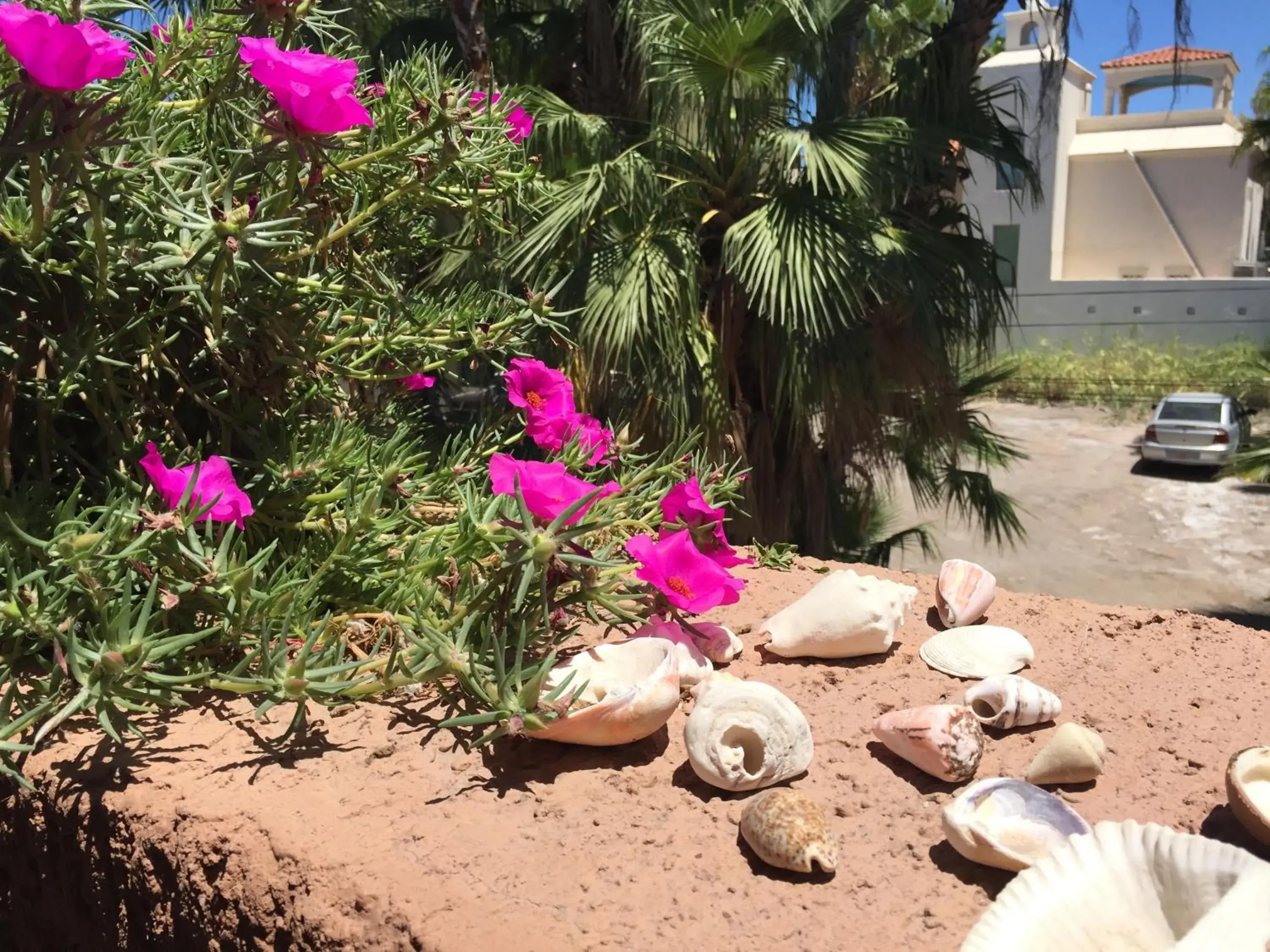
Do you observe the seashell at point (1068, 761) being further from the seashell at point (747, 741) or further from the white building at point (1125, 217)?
the white building at point (1125, 217)

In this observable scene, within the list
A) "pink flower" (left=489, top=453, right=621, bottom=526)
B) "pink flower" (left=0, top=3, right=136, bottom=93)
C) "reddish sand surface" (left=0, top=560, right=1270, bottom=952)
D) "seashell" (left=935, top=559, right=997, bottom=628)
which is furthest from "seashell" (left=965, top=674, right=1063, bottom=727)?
"pink flower" (left=0, top=3, right=136, bottom=93)

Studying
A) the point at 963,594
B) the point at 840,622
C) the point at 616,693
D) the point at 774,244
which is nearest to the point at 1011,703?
the point at 840,622

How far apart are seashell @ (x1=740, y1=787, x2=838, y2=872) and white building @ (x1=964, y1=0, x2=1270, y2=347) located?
57.3 feet

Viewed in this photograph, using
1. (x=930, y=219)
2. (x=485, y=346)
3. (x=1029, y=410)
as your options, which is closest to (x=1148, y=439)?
(x=1029, y=410)

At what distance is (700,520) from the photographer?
1431mm

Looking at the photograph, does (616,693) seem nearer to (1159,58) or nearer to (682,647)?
(682,647)

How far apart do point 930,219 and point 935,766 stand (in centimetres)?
435

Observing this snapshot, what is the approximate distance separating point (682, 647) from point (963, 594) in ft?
1.82

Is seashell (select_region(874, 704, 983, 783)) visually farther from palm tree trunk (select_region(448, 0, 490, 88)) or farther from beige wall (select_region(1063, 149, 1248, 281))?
beige wall (select_region(1063, 149, 1248, 281))

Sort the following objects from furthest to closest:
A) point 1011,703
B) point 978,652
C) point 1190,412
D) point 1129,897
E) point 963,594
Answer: point 1190,412
point 963,594
point 978,652
point 1011,703
point 1129,897

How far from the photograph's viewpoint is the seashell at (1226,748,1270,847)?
0.98 meters

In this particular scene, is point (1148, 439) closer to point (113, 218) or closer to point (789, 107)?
point (789, 107)

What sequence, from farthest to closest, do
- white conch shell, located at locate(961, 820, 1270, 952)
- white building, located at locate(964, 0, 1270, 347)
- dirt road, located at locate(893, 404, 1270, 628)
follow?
1. white building, located at locate(964, 0, 1270, 347)
2. dirt road, located at locate(893, 404, 1270, 628)
3. white conch shell, located at locate(961, 820, 1270, 952)

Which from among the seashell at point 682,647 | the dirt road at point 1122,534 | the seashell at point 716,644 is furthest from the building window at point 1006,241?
the seashell at point 682,647
